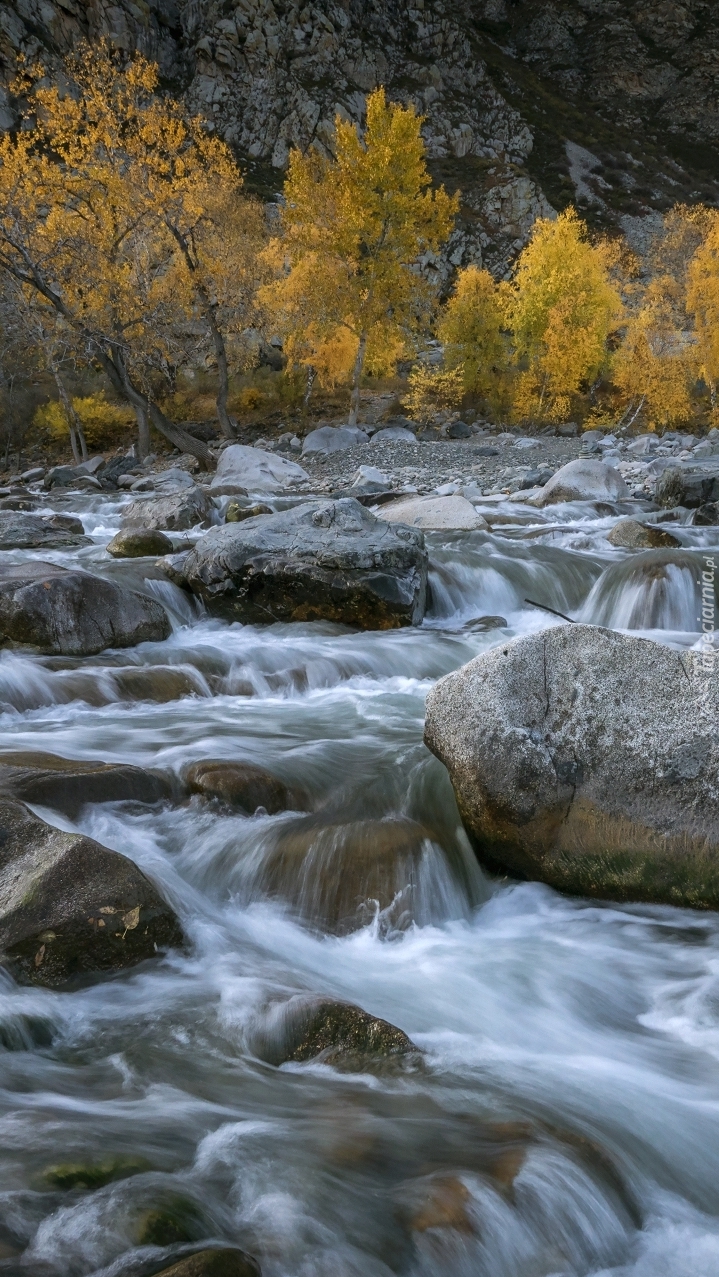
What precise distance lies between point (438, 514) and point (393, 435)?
15.9 metres

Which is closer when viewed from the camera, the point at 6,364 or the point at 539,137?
the point at 6,364

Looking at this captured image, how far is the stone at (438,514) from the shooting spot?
543 inches

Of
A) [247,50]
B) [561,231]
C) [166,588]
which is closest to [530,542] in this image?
[166,588]

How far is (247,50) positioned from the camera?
6844 cm

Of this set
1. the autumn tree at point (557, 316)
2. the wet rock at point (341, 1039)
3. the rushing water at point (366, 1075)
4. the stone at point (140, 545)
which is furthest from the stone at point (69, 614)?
the autumn tree at point (557, 316)

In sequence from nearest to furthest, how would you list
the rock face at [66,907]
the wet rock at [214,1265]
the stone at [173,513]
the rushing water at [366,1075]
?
the wet rock at [214,1265] → the rushing water at [366,1075] → the rock face at [66,907] → the stone at [173,513]

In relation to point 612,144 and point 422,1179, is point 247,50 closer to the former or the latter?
point 612,144

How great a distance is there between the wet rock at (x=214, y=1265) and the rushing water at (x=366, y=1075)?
199 mm

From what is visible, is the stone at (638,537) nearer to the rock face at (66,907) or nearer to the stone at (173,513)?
the stone at (173,513)

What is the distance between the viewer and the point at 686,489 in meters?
15.2

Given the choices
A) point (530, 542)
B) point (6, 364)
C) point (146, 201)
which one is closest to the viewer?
point (530, 542)

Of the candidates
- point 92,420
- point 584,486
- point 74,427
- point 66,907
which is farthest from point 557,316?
point 66,907

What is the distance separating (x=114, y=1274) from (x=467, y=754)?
2.98 m

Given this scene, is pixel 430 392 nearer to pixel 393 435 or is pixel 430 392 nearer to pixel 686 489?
pixel 393 435
